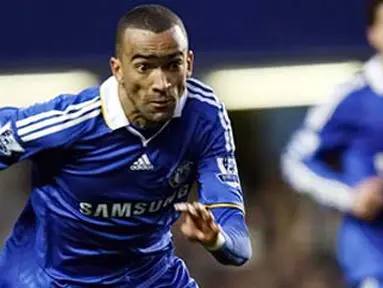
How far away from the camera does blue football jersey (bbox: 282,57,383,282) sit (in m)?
5.22

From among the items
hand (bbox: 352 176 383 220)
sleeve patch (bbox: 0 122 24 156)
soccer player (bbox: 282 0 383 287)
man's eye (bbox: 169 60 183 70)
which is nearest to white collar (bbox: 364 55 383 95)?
soccer player (bbox: 282 0 383 287)

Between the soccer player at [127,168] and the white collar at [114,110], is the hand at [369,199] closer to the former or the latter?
the soccer player at [127,168]

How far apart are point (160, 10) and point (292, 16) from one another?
9.44ft

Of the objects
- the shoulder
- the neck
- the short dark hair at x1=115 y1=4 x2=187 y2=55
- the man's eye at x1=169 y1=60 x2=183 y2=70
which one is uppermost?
the short dark hair at x1=115 y1=4 x2=187 y2=55

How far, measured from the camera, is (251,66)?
24.2 ft

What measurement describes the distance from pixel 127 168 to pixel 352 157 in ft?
2.90

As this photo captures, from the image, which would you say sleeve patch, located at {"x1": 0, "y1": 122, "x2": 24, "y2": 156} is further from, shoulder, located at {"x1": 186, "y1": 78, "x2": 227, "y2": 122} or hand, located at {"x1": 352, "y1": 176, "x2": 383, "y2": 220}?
hand, located at {"x1": 352, "y1": 176, "x2": 383, "y2": 220}

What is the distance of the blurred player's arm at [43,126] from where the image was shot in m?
4.53

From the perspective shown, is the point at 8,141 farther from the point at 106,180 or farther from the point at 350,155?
the point at 350,155

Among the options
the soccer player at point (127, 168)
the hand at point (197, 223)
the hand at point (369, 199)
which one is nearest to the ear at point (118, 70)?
the soccer player at point (127, 168)

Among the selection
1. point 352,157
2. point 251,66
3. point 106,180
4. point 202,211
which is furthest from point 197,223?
point 251,66

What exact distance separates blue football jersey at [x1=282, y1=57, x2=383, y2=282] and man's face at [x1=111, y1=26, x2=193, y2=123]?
870mm

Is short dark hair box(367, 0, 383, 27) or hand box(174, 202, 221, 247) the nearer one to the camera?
hand box(174, 202, 221, 247)

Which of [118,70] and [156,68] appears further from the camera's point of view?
[118,70]
